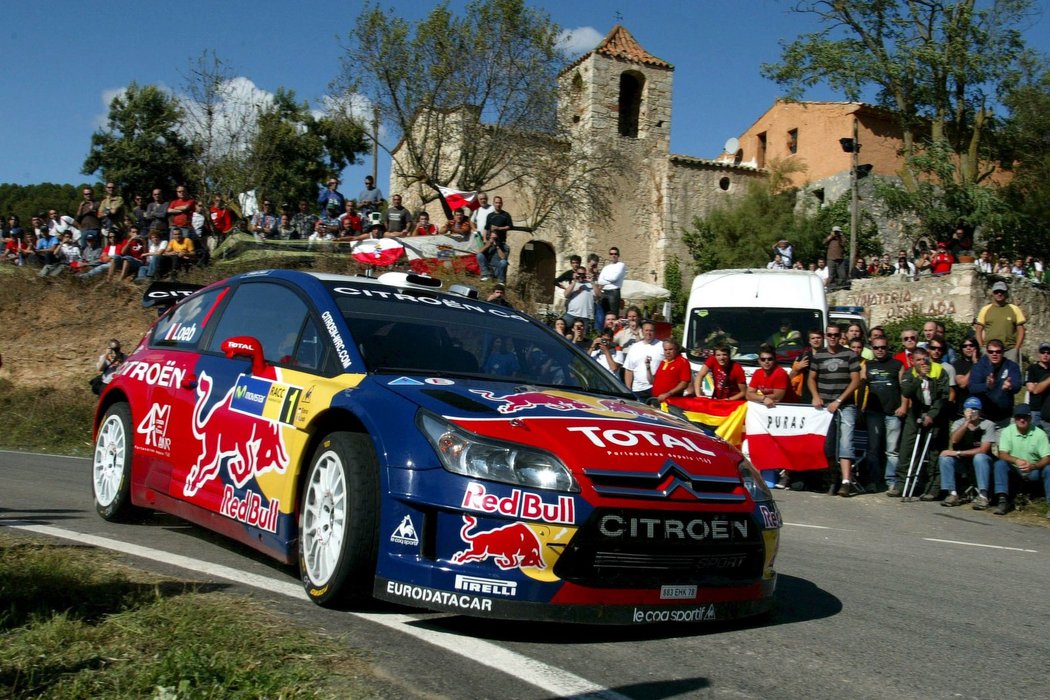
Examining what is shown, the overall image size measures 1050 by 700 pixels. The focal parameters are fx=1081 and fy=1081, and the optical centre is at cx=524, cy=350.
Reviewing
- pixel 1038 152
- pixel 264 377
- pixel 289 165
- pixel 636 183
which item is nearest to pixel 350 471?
pixel 264 377

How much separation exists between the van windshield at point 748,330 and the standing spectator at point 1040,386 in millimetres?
4586

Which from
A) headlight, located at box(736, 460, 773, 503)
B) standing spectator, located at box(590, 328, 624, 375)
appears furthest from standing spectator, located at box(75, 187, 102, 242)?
headlight, located at box(736, 460, 773, 503)

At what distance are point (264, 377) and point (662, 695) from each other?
2962mm

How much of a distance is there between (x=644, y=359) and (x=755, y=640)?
1063 cm

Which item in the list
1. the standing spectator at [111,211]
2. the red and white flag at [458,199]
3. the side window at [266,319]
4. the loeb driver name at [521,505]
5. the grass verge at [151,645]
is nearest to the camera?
the grass verge at [151,645]

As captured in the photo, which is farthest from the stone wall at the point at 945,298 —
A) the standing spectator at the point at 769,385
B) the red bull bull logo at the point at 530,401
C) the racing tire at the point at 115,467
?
the red bull bull logo at the point at 530,401

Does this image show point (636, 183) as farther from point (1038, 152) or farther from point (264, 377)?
point (264, 377)

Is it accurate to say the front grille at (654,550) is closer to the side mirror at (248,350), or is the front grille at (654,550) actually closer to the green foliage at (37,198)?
the side mirror at (248,350)

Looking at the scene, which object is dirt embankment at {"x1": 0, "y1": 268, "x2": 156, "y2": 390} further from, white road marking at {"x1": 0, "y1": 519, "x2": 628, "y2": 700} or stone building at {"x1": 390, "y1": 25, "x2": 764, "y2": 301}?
stone building at {"x1": 390, "y1": 25, "x2": 764, "y2": 301}

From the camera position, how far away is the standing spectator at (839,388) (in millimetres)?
12906

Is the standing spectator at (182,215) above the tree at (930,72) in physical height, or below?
below

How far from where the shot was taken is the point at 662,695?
12.6 feet

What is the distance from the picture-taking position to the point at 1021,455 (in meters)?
11.7

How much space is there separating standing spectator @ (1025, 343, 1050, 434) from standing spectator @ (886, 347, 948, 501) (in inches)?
36.2
